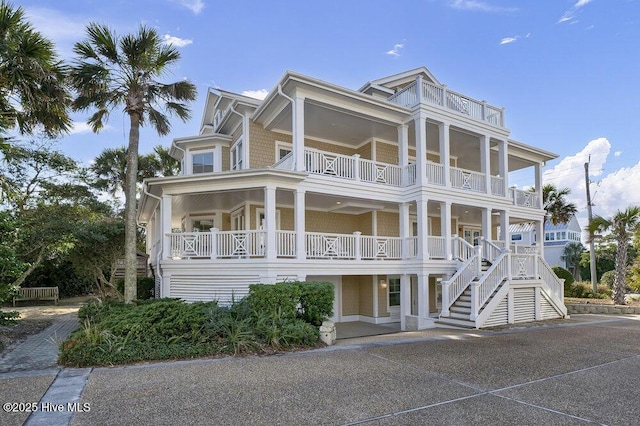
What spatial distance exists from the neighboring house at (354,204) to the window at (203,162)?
0.05 meters

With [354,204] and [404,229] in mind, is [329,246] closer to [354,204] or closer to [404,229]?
[354,204]

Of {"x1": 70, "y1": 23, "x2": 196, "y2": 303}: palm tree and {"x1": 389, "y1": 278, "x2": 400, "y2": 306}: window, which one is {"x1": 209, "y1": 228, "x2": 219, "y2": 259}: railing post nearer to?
{"x1": 70, "y1": 23, "x2": 196, "y2": 303}: palm tree

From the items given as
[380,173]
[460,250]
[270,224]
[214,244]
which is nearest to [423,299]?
[460,250]

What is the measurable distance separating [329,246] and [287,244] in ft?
5.17

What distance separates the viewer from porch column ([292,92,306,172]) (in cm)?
1280

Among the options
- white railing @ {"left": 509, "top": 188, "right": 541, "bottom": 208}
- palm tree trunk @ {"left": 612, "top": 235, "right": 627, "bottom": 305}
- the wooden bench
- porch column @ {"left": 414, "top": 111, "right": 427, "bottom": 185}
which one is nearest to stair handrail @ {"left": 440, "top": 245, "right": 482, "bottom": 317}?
porch column @ {"left": 414, "top": 111, "right": 427, "bottom": 185}

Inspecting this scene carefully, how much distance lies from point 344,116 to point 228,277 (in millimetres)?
7217

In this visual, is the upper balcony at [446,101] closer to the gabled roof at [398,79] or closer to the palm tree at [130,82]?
the gabled roof at [398,79]

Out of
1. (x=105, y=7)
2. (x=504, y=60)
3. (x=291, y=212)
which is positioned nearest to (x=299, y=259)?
(x=291, y=212)

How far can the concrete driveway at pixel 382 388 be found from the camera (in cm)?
505

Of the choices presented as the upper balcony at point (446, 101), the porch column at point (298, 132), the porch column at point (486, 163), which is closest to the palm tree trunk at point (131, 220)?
the porch column at point (298, 132)

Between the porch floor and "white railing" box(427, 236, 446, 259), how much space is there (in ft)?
10.8

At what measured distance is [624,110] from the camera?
1833cm

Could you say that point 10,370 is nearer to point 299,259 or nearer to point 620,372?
point 299,259
